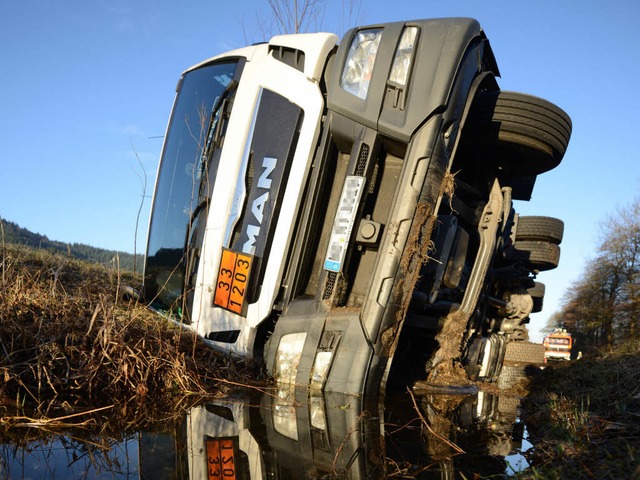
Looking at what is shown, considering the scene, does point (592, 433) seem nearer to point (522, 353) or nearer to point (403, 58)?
point (403, 58)

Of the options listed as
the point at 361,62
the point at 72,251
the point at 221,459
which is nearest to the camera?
the point at 221,459

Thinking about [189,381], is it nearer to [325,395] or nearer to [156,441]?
[325,395]

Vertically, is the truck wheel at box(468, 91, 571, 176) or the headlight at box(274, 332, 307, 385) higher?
the truck wheel at box(468, 91, 571, 176)

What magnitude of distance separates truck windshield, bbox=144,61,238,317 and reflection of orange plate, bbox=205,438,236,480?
1.84 meters

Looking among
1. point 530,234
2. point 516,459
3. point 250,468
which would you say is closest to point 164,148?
point 250,468

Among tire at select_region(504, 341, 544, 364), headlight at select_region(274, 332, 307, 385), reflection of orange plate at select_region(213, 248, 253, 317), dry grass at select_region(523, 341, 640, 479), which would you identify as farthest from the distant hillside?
tire at select_region(504, 341, 544, 364)

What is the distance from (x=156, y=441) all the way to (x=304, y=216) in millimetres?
1733

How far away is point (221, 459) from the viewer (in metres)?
1.78

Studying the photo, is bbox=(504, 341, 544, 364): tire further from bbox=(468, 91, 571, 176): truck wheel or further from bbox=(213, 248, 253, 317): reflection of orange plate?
bbox=(213, 248, 253, 317): reflection of orange plate

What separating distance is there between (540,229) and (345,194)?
396cm

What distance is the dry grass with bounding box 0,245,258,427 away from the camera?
234 centimetres

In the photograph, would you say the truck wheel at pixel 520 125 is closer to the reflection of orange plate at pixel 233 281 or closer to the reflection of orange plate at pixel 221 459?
the reflection of orange plate at pixel 233 281

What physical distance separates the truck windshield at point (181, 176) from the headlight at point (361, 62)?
955 millimetres

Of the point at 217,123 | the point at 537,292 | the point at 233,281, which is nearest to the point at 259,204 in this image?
the point at 233,281
